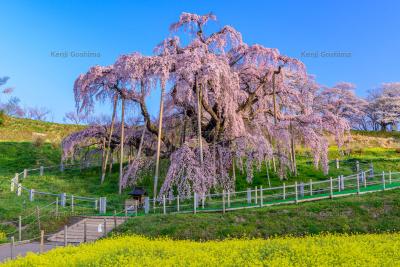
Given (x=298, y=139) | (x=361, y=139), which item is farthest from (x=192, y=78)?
(x=361, y=139)

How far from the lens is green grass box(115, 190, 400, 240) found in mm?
20859

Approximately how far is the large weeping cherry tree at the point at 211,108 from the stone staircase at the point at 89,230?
364cm

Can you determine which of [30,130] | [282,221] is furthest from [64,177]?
[30,130]

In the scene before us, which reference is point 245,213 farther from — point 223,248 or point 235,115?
point 235,115

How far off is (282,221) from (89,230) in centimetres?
1060

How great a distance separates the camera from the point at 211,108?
33.0m

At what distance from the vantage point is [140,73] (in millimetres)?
29828

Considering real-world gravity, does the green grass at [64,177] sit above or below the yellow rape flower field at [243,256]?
above

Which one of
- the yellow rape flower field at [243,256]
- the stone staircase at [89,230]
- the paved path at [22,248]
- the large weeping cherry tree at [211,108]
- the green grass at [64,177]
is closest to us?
the yellow rape flower field at [243,256]

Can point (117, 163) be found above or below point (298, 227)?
above

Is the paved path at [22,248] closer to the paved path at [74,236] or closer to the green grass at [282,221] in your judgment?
the paved path at [74,236]

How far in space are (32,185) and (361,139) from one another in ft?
156

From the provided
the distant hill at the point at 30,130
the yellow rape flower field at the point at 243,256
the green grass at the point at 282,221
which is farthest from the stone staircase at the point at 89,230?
the distant hill at the point at 30,130

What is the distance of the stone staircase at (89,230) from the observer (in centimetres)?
2300
